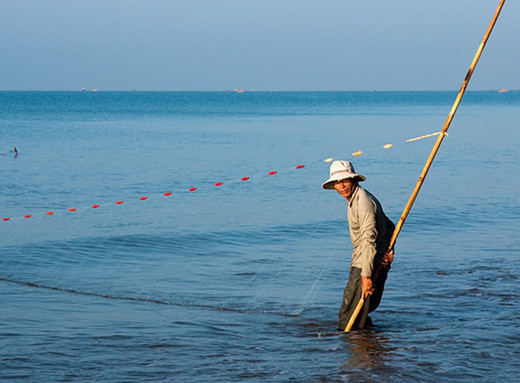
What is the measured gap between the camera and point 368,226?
6180 millimetres

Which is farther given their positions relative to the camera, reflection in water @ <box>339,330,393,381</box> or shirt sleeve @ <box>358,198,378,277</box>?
shirt sleeve @ <box>358,198,378,277</box>

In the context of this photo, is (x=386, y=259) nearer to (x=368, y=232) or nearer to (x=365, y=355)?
(x=368, y=232)

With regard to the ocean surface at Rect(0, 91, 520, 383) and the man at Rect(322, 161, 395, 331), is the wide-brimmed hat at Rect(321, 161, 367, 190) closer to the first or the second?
the man at Rect(322, 161, 395, 331)

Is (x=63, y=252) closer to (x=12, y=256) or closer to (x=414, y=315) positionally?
(x=12, y=256)

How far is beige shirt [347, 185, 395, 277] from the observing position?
243 inches

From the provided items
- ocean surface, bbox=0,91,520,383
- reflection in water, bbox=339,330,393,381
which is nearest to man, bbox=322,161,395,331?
reflection in water, bbox=339,330,393,381

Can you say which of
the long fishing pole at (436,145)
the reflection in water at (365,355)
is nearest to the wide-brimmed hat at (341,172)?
the long fishing pole at (436,145)

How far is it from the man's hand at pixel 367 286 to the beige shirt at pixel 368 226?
36 mm

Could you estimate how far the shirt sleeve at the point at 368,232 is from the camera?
6.16 m

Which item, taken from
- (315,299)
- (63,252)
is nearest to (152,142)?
(63,252)

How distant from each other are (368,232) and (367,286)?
442 mm

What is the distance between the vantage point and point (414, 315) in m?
8.09

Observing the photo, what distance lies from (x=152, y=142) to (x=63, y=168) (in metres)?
13.3

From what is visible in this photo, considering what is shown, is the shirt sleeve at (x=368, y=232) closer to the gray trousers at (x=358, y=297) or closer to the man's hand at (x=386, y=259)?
the man's hand at (x=386, y=259)
